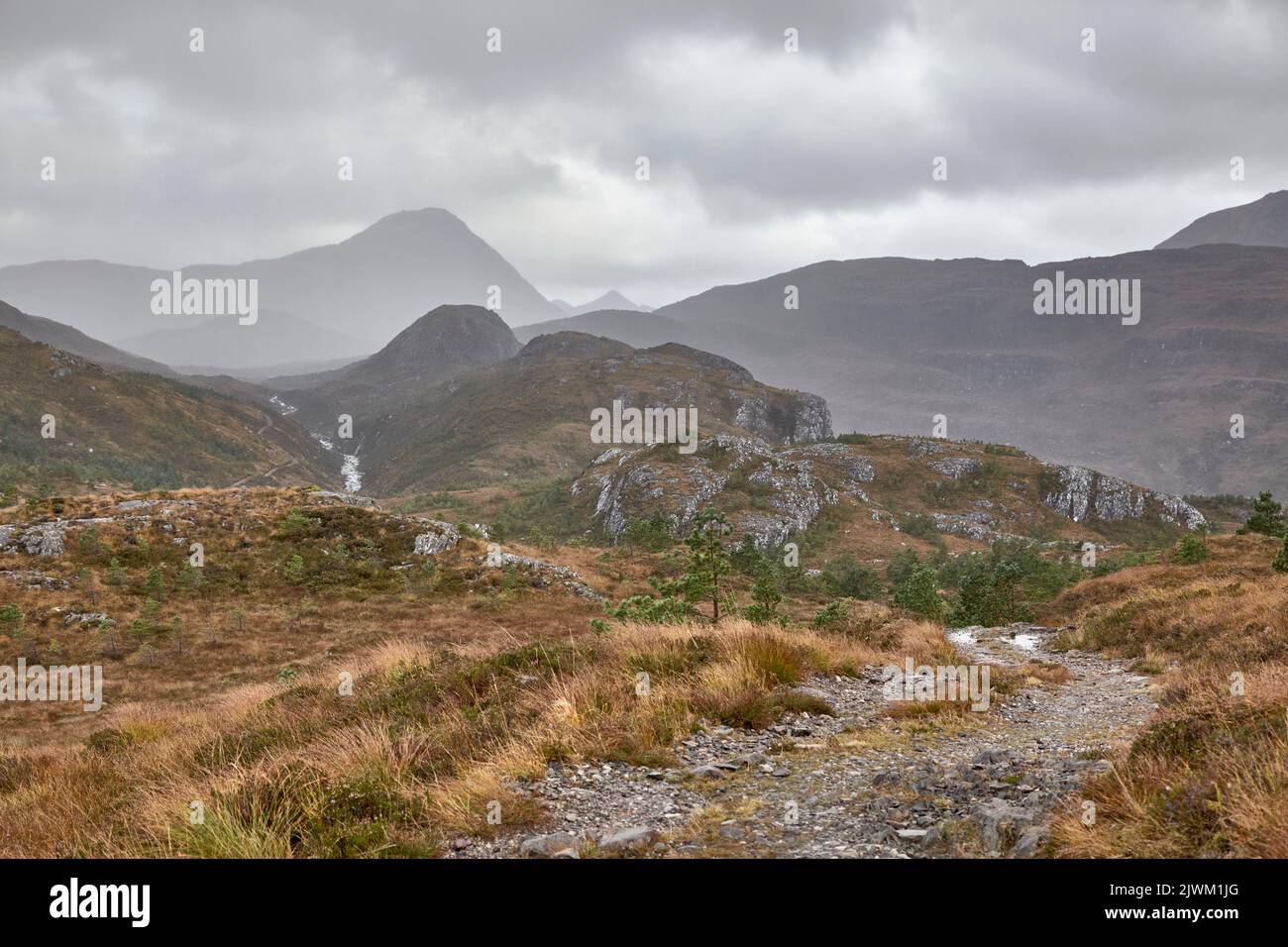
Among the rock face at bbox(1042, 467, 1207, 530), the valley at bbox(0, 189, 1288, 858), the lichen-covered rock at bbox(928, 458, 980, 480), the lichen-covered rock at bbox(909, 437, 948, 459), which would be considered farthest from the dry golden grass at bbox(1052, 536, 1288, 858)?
the lichen-covered rock at bbox(909, 437, 948, 459)

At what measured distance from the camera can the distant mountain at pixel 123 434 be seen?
91.8 meters

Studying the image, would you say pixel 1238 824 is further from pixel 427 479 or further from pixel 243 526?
pixel 427 479

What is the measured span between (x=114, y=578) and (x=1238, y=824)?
41.2m

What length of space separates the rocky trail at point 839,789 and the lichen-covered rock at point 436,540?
A: 34.2m

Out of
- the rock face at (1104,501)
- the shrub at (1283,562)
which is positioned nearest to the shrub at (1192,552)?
the shrub at (1283,562)

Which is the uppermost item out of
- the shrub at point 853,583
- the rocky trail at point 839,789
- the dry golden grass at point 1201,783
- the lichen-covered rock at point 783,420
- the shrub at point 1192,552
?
the lichen-covered rock at point 783,420

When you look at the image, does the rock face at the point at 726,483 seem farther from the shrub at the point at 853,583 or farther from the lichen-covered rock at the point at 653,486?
the shrub at the point at 853,583

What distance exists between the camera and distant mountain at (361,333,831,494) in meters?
131

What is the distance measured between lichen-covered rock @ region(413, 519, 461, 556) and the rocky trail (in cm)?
3424

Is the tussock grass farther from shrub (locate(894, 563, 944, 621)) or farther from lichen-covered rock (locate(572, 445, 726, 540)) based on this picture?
lichen-covered rock (locate(572, 445, 726, 540))

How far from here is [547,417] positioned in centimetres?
15738

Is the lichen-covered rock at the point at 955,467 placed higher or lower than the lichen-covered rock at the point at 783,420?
lower

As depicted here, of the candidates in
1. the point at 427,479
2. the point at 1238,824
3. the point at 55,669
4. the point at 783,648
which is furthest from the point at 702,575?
the point at 427,479

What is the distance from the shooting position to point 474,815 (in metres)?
5.56
